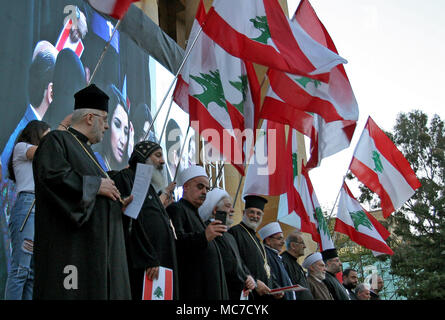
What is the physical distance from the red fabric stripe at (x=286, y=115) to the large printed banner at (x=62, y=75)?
4.22ft

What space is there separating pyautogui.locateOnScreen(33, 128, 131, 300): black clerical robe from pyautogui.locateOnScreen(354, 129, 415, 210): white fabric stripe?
703 cm

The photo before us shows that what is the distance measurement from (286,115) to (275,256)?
6.21ft

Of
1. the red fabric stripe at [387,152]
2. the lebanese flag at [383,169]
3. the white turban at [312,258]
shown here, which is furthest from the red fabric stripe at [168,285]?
the red fabric stripe at [387,152]

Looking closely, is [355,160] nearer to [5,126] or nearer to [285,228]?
[285,228]

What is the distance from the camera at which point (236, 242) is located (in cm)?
638

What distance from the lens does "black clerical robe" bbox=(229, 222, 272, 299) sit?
6.31 m

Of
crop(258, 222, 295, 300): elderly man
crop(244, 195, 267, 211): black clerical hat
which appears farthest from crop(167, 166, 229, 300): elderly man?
crop(258, 222, 295, 300): elderly man

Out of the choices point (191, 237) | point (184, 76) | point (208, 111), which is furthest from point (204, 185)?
point (184, 76)

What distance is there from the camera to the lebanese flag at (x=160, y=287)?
4070mm

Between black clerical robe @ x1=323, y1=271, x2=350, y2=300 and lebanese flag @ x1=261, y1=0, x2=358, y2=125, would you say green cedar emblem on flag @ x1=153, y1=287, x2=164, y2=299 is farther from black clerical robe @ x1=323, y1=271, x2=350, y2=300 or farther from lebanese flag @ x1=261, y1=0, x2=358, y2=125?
black clerical robe @ x1=323, y1=271, x2=350, y2=300

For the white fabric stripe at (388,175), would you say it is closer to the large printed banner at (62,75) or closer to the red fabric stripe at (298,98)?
the red fabric stripe at (298,98)

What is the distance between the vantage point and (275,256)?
282 inches
